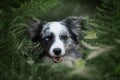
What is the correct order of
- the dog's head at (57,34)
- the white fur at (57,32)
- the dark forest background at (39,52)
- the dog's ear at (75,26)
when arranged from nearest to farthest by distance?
the dark forest background at (39,52) → the white fur at (57,32) → the dog's head at (57,34) → the dog's ear at (75,26)

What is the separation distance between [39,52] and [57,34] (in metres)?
3.03

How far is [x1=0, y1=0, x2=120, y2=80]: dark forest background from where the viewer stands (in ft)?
11.5

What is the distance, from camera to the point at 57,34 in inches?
311

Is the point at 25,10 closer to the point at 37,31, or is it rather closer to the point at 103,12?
the point at 103,12

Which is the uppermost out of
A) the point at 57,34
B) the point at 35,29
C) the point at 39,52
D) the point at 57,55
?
the point at 39,52

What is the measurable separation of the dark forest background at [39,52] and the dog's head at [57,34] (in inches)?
67.4

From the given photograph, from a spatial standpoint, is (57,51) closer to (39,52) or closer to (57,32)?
(57,32)

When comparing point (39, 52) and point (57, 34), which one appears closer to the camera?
point (39, 52)

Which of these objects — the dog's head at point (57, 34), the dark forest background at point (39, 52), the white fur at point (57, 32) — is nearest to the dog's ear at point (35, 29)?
the dog's head at point (57, 34)

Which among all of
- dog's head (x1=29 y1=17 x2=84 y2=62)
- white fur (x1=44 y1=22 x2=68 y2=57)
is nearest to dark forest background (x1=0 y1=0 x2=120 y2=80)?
white fur (x1=44 y1=22 x2=68 y2=57)

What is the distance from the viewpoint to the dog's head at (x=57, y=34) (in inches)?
301

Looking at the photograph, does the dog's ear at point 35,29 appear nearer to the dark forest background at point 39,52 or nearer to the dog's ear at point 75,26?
the dog's ear at point 75,26

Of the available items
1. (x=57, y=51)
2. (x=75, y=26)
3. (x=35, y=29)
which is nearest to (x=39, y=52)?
(x=57, y=51)

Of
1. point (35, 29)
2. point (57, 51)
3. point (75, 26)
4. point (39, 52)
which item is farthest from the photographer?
point (75, 26)
